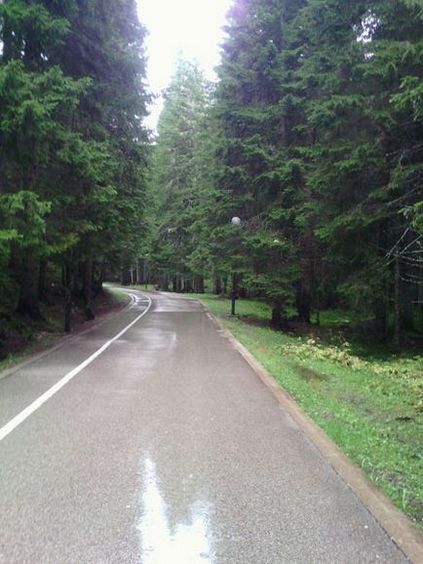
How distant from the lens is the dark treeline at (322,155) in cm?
1470

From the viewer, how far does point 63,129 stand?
1222cm

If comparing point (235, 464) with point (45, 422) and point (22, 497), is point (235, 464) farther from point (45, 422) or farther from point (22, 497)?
point (45, 422)

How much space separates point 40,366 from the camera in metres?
10.1

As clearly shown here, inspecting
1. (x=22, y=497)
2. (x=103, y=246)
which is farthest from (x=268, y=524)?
(x=103, y=246)

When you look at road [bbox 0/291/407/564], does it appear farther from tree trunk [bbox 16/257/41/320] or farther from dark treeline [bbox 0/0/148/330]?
tree trunk [bbox 16/257/41/320]

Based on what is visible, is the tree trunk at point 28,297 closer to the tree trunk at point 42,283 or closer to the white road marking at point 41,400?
the tree trunk at point 42,283

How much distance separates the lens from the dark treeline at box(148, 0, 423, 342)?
48.2ft

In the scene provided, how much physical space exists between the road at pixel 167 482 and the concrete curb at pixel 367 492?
79 mm

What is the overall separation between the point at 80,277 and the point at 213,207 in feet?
48.9

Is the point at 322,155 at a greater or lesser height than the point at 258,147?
lesser

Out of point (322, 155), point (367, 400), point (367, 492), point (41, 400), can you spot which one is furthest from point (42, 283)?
point (367, 492)

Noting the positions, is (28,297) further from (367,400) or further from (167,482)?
(167,482)

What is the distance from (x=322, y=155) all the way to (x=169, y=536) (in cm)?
1477

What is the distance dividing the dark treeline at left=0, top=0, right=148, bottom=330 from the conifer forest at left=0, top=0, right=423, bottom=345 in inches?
1.9
